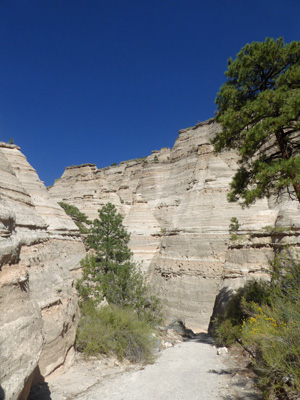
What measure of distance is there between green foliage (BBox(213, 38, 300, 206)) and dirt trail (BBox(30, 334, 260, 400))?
16.2 feet

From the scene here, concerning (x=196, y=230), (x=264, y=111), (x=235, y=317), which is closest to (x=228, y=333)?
(x=235, y=317)

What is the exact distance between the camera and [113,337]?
30.4 ft

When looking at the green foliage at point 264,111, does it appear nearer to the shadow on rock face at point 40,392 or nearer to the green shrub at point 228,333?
the green shrub at point 228,333

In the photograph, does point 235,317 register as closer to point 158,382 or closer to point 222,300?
point 222,300

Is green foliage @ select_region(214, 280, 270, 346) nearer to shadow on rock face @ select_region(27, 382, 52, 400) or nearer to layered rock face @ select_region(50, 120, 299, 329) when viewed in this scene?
layered rock face @ select_region(50, 120, 299, 329)

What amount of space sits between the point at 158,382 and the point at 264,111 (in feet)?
26.6

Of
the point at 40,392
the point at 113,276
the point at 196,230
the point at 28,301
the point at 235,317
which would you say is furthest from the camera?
the point at 196,230

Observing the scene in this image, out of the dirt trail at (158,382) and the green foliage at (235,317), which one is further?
the green foliage at (235,317)

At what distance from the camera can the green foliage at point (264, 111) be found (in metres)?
7.24

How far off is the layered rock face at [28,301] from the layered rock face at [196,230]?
6.84 m

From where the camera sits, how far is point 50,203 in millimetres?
20438

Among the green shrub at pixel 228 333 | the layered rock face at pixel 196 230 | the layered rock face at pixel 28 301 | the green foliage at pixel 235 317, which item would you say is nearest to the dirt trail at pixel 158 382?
the layered rock face at pixel 28 301

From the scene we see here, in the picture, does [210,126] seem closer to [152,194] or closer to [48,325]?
[152,194]

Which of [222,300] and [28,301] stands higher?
[28,301]
